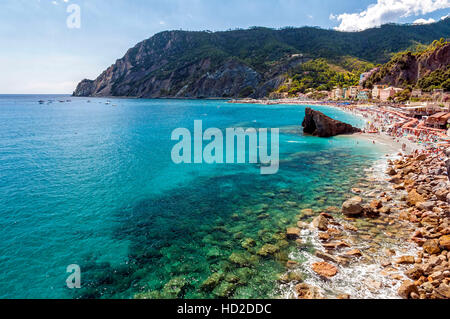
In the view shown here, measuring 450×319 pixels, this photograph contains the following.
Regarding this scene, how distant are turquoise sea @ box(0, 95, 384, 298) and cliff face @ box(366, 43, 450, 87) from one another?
9899cm

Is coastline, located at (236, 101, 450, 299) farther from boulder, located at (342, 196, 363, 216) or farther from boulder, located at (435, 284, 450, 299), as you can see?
boulder, located at (342, 196, 363, 216)

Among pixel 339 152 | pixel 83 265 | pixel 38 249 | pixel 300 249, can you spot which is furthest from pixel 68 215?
pixel 339 152

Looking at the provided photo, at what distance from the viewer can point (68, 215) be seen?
17.8 meters

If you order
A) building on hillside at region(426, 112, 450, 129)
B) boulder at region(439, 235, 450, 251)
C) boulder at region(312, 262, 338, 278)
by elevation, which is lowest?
boulder at region(312, 262, 338, 278)

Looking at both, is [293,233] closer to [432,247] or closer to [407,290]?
[407,290]

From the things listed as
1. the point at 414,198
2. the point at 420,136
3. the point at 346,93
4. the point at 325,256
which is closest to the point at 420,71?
the point at 346,93

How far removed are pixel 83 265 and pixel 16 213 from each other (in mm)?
10430

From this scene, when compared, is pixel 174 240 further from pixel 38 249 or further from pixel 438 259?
pixel 438 259

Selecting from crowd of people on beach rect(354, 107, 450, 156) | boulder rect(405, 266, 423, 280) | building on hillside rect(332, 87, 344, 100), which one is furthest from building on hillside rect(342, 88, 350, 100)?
boulder rect(405, 266, 423, 280)

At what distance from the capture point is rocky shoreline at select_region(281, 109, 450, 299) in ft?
33.7

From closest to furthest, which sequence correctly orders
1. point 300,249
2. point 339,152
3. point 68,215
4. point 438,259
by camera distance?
point 438,259, point 300,249, point 68,215, point 339,152

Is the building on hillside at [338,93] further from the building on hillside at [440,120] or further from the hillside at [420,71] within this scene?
the building on hillside at [440,120]
